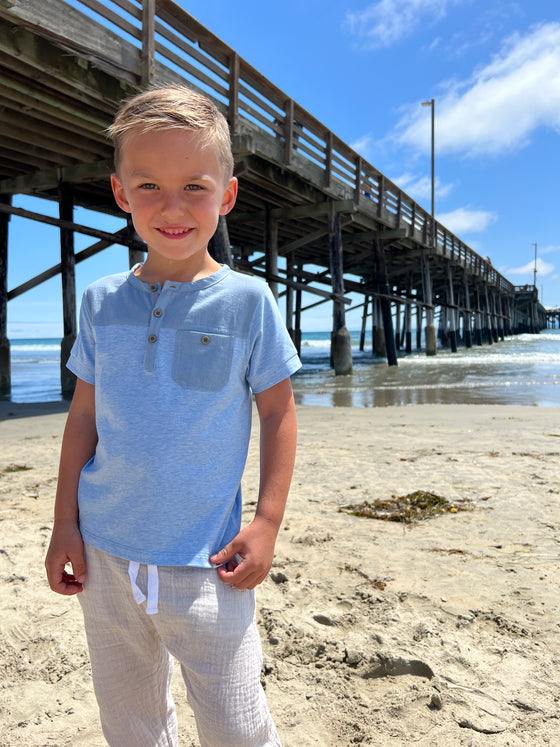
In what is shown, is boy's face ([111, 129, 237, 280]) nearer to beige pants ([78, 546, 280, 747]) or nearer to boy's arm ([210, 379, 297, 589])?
boy's arm ([210, 379, 297, 589])

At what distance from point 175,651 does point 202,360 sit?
583 millimetres

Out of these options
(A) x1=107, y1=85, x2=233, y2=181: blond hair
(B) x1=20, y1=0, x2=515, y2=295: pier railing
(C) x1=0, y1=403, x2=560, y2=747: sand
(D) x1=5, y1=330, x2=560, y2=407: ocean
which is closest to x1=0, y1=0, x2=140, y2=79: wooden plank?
(B) x1=20, y1=0, x2=515, y2=295: pier railing

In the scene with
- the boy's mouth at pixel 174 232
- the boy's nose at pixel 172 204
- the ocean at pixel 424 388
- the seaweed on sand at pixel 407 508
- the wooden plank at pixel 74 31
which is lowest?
the seaweed on sand at pixel 407 508

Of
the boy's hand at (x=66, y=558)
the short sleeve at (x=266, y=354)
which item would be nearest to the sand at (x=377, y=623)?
the boy's hand at (x=66, y=558)

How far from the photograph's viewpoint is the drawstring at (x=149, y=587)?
104 cm

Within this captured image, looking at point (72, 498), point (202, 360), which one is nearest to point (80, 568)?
point (72, 498)

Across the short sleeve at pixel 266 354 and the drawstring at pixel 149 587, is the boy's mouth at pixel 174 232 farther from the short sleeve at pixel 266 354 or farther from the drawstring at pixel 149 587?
the drawstring at pixel 149 587

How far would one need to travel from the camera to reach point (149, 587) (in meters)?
1.04

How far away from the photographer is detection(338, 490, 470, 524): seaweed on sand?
301 centimetres

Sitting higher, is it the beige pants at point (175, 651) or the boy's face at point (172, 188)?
the boy's face at point (172, 188)

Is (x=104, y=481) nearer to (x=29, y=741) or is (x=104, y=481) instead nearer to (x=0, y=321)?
(x=29, y=741)

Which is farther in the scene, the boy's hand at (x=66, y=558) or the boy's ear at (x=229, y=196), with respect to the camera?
the boy's ear at (x=229, y=196)

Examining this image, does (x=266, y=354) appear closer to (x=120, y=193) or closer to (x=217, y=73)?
(x=120, y=193)

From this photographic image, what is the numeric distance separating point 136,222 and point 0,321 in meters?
10.0
